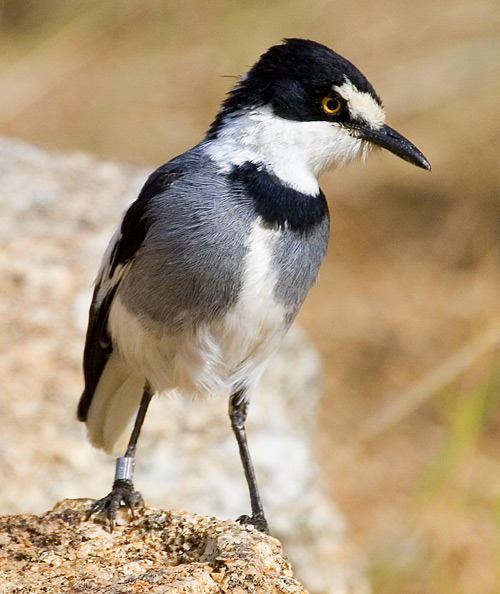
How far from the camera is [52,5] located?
1178 centimetres

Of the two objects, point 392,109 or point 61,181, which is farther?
point 392,109

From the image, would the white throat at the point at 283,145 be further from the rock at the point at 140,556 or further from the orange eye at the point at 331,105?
the rock at the point at 140,556

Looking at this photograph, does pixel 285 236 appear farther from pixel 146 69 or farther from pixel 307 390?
pixel 146 69

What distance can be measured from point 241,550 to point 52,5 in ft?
32.3

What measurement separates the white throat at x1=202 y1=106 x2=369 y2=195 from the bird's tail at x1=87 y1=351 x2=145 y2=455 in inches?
46.4

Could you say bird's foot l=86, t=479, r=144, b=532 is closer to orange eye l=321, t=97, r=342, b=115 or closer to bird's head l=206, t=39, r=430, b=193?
bird's head l=206, t=39, r=430, b=193

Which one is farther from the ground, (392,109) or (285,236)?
(392,109)

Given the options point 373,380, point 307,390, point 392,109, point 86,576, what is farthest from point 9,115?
point 86,576

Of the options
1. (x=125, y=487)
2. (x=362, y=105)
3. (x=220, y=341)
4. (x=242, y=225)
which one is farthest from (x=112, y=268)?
(x=362, y=105)

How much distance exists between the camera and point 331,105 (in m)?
4.07

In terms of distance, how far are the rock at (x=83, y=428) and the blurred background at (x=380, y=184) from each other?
4.15 ft

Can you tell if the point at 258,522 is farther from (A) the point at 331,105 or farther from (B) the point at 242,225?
(A) the point at 331,105

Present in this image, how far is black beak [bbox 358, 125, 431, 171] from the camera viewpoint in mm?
4109

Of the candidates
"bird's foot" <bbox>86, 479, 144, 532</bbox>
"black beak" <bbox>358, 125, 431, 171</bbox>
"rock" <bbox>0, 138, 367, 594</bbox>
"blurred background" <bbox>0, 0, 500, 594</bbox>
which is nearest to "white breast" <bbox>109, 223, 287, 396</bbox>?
"bird's foot" <bbox>86, 479, 144, 532</bbox>
